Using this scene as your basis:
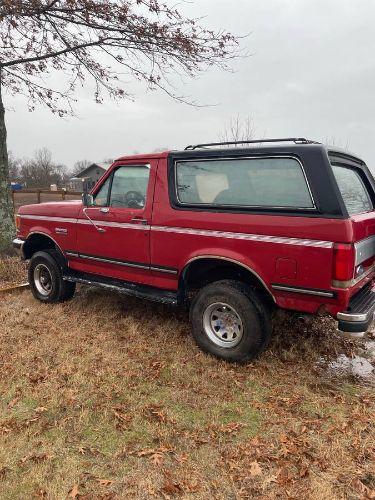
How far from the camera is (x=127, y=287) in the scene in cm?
461

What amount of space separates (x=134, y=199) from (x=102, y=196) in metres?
0.59

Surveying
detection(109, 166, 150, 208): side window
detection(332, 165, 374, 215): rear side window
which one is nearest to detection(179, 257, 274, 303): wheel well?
detection(109, 166, 150, 208): side window

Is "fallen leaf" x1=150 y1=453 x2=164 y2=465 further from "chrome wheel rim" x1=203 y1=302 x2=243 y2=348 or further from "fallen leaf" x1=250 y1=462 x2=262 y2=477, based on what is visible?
"chrome wheel rim" x1=203 y1=302 x2=243 y2=348

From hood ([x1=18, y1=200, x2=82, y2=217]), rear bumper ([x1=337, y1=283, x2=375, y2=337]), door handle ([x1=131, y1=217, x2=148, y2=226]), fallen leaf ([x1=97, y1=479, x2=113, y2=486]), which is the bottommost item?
fallen leaf ([x1=97, y1=479, x2=113, y2=486])

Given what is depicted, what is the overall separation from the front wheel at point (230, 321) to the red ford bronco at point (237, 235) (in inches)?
0.4

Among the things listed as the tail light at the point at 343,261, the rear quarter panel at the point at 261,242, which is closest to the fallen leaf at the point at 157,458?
the rear quarter panel at the point at 261,242

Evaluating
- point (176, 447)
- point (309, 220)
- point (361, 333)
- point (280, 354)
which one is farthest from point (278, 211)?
point (176, 447)

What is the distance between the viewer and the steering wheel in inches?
172

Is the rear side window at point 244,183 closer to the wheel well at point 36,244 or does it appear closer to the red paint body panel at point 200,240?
the red paint body panel at point 200,240

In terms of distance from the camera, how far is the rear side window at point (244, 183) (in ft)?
11.0

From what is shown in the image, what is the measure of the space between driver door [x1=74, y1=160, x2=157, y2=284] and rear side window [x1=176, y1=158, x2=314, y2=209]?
0.47 meters

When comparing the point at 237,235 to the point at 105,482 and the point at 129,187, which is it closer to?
the point at 129,187

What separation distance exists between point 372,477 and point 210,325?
1888 millimetres

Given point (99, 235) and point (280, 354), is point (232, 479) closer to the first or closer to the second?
point (280, 354)
